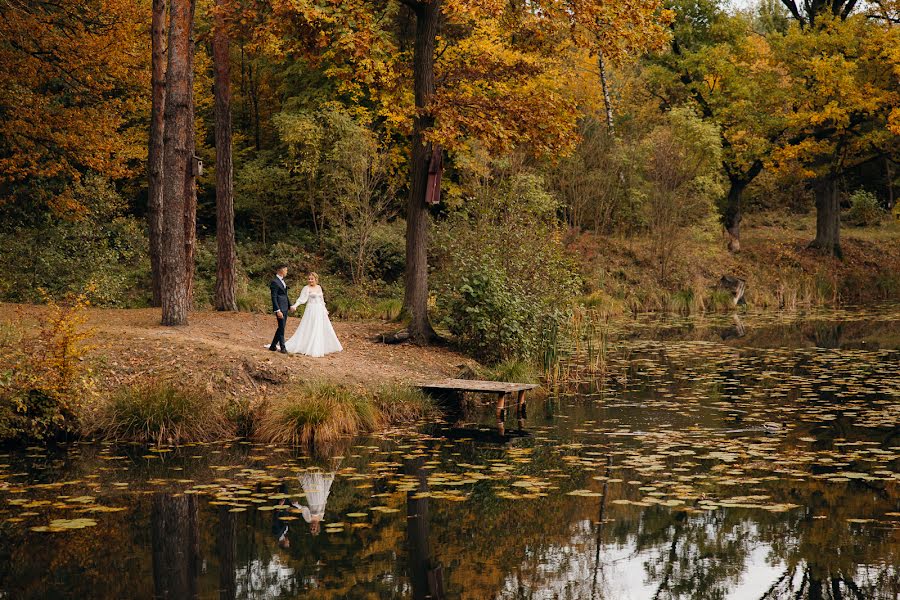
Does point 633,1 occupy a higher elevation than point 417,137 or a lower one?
higher

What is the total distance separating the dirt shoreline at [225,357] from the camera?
12.8 metres

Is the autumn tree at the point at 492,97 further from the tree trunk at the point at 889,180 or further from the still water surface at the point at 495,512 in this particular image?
the tree trunk at the point at 889,180

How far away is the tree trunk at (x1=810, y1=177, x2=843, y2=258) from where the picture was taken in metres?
37.1

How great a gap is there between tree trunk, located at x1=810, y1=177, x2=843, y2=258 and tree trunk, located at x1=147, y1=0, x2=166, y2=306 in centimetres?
2708

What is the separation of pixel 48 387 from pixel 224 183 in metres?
9.04

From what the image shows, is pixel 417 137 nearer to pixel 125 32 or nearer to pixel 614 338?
pixel 614 338

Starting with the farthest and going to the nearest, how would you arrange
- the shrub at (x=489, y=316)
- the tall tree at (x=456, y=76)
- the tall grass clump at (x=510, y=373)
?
the shrub at (x=489, y=316)
the tall tree at (x=456, y=76)
the tall grass clump at (x=510, y=373)

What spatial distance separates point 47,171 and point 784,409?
18204 millimetres

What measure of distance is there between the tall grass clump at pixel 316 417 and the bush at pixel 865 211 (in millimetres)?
36081

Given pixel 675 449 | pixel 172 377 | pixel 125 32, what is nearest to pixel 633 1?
pixel 675 449

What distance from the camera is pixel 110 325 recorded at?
15195mm

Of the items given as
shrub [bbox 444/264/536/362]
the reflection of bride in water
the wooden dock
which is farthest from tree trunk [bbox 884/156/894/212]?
the reflection of bride in water

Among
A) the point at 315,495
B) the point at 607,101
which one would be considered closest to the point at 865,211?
the point at 607,101

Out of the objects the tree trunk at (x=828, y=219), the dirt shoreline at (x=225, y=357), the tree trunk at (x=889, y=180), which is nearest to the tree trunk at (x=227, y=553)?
the dirt shoreline at (x=225, y=357)
